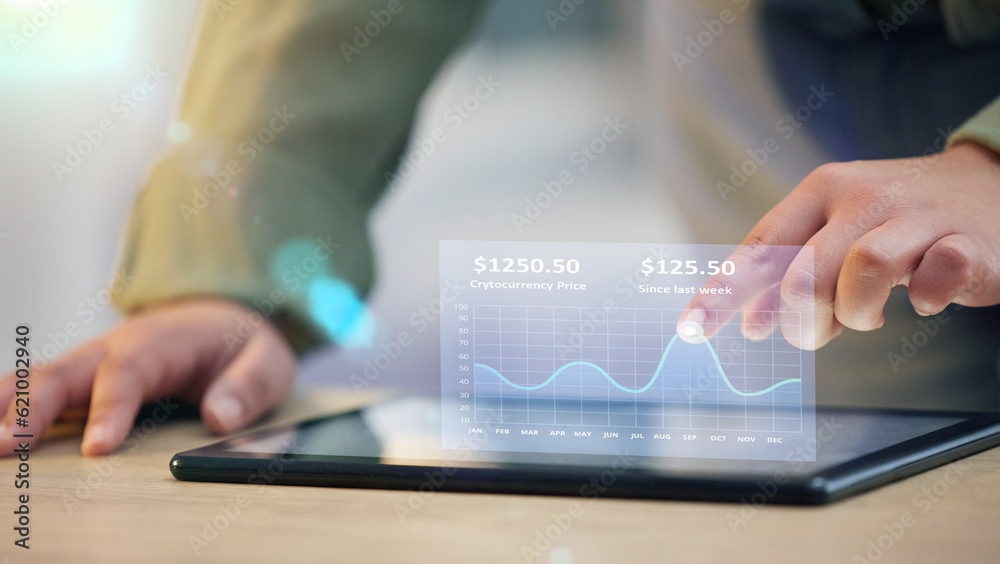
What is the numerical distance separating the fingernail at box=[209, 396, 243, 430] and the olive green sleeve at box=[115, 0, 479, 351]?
14cm

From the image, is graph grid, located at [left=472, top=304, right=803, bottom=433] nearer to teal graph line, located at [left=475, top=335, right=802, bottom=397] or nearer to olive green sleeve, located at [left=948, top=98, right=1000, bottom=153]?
teal graph line, located at [left=475, top=335, right=802, bottom=397]

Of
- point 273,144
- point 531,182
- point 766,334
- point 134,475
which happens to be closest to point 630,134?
point 531,182

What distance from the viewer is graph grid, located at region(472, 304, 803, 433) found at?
0.43 m

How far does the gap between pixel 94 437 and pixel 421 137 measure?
54 centimetres

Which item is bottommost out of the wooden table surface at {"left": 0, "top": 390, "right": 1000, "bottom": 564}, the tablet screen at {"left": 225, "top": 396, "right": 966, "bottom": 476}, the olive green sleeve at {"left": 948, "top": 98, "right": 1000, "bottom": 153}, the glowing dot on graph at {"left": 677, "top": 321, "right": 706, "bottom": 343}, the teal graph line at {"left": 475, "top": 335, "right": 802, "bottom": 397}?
the wooden table surface at {"left": 0, "top": 390, "right": 1000, "bottom": 564}

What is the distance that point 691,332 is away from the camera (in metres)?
0.43

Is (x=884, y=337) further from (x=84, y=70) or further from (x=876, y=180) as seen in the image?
(x=84, y=70)

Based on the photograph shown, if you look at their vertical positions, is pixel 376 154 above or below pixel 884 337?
above

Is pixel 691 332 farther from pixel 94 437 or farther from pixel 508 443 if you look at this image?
pixel 94 437

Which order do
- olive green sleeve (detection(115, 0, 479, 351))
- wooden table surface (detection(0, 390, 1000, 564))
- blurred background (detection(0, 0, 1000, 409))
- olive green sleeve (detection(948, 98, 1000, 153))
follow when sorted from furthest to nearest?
1. blurred background (detection(0, 0, 1000, 409))
2. olive green sleeve (detection(115, 0, 479, 351))
3. olive green sleeve (detection(948, 98, 1000, 153))
4. wooden table surface (detection(0, 390, 1000, 564))

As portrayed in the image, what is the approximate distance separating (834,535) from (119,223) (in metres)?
0.88

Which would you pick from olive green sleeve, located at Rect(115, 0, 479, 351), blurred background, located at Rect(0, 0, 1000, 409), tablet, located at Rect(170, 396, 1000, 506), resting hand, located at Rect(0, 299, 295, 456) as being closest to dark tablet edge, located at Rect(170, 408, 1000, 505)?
tablet, located at Rect(170, 396, 1000, 506)

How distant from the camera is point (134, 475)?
485 millimetres

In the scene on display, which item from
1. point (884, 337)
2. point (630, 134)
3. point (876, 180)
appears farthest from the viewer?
point (630, 134)
